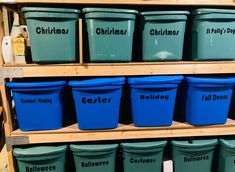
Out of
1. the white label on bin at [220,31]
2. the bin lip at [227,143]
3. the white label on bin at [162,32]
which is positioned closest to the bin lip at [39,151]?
the white label on bin at [162,32]

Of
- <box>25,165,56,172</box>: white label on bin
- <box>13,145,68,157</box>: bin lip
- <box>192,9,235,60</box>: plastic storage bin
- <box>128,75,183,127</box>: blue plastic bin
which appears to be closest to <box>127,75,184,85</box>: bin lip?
<box>128,75,183,127</box>: blue plastic bin

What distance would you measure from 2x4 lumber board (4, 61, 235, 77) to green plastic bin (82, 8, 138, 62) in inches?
2.5

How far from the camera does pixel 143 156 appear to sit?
1750 mm

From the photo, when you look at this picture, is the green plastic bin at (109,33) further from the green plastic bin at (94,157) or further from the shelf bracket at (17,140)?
the shelf bracket at (17,140)

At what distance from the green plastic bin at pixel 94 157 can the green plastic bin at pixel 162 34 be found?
0.74 m

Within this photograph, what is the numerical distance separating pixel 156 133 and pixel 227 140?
0.60 metres

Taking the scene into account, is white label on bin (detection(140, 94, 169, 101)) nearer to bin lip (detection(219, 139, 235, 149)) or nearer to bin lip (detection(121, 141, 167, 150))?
bin lip (detection(121, 141, 167, 150))

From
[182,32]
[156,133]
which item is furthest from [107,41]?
[156,133]

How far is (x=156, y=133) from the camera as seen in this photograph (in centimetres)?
174

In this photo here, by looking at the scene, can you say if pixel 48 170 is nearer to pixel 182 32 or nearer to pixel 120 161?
pixel 120 161

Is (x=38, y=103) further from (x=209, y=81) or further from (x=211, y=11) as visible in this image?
(x=211, y=11)

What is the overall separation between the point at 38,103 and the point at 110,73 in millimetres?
554

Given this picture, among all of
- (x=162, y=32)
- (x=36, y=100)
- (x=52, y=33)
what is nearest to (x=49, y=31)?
(x=52, y=33)

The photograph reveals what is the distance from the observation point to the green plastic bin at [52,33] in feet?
4.86
